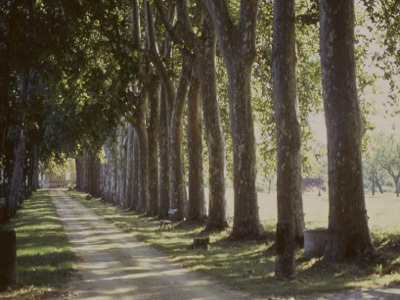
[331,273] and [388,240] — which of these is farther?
[388,240]

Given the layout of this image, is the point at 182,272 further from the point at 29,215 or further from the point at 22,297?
the point at 29,215

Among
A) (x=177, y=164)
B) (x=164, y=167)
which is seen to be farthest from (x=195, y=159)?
(x=164, y=167)

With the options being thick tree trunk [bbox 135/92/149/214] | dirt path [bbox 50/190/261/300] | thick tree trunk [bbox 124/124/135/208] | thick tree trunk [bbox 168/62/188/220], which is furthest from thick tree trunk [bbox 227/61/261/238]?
thick tree trunk [bbox 124/124/135/208]

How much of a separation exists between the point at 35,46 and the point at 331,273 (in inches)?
334

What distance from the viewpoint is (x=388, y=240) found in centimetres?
1648

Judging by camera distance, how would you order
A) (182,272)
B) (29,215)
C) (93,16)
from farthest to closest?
(29,215) < (93,16) < (182,272)

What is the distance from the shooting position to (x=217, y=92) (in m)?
21.5

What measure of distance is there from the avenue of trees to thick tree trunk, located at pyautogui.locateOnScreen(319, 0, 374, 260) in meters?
0.02

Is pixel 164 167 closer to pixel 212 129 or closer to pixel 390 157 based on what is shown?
pixel 212 129

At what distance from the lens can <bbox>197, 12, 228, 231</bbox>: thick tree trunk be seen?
810 inches

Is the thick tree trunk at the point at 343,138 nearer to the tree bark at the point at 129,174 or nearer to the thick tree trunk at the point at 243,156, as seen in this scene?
the thick tree trunk at the point at 243,156

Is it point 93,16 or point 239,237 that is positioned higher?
point 93,16

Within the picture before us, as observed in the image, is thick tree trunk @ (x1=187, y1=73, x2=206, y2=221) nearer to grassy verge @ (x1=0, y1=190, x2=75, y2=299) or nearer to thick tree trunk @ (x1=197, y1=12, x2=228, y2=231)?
thick tree trunk @ (x1=197, y1=12, x2=228, y2=231)

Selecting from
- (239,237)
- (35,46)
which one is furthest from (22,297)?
(239,237)
